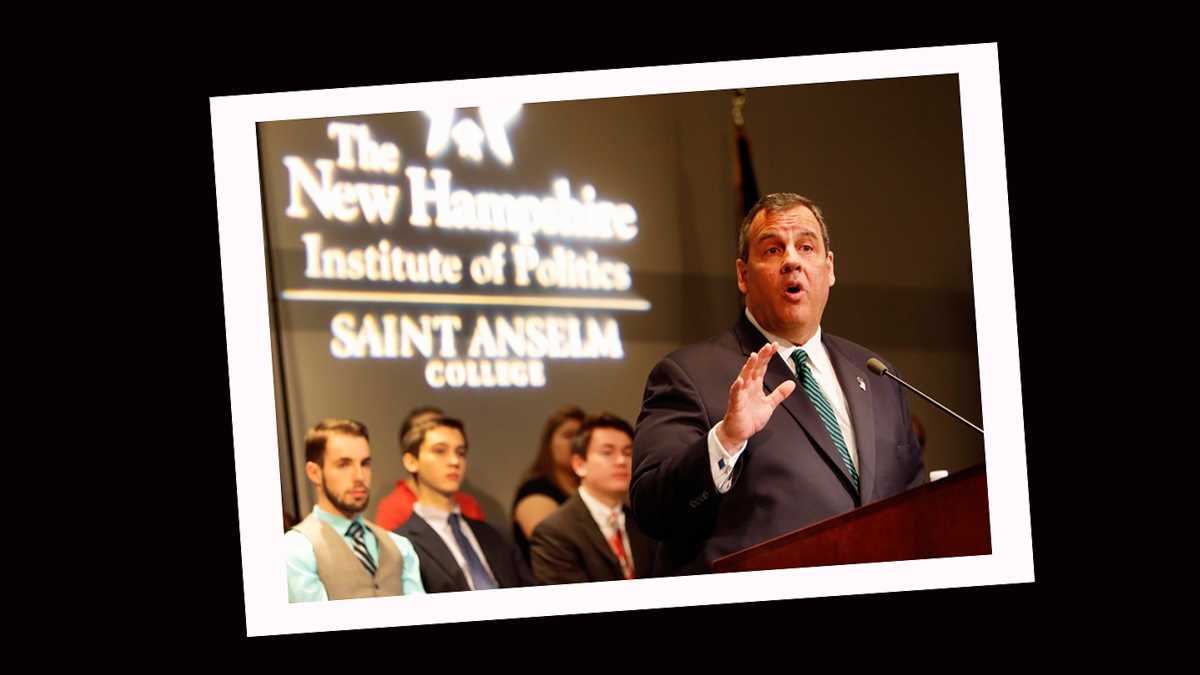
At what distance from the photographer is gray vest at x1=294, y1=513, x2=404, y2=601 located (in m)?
4.87

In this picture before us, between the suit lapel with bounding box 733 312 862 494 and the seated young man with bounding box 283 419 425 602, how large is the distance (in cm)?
146

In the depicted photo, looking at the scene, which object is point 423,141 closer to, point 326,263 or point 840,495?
point 326,263

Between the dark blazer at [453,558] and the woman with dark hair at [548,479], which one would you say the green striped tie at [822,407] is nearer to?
the woman with dark hair at [548,479]

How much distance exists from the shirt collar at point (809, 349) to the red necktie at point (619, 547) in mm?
943

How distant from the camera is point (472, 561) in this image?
16.8ft

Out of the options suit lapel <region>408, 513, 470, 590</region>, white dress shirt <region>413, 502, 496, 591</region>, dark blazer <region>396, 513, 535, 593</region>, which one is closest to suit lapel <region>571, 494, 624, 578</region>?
dark blazer <region>396, 513, 535, 593</region>

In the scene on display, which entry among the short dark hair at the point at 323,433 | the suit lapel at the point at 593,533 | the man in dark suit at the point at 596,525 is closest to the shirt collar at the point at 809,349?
the man in dark suit at the point at 596,525

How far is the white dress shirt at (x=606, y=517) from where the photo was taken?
5.18 m

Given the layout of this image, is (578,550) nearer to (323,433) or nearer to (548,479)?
(548,479)

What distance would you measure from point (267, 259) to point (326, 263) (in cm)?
23

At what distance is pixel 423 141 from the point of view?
208 inches

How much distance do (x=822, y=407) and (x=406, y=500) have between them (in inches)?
63.2

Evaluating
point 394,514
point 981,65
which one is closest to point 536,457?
point 394,514

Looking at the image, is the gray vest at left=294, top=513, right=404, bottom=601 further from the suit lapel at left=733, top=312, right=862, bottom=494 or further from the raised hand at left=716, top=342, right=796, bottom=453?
the suit lapel at left=733, top=312, right=862, bottom=494
